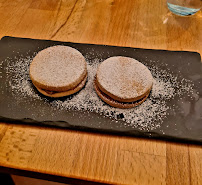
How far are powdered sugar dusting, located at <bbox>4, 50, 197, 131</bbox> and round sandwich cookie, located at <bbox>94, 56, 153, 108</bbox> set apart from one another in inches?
1.3

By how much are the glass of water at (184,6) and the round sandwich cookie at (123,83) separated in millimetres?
672

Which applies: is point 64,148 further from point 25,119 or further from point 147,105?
point 147,105

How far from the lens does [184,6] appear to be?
1.42m

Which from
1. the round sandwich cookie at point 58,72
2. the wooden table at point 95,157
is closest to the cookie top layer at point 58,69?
the round sandwich cookie at point 58,72

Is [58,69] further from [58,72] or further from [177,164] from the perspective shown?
[177,164]

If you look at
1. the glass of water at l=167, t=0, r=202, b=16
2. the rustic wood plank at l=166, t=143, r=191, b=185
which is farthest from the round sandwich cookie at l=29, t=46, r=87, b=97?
the glass of water at l=167, t=0, r=202, b=16

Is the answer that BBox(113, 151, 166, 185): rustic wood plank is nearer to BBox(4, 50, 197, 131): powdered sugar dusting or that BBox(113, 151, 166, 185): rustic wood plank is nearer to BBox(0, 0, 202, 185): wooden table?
BBox(0, 0, 202, 185): wooden table

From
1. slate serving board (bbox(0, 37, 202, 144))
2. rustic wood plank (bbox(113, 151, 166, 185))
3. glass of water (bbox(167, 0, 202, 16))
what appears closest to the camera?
rustic wood plank (bbox(113, 151, 166, 185))

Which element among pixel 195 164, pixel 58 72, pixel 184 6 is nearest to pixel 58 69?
pixel 58 72

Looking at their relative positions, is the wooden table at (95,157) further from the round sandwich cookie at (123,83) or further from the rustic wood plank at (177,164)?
the round sandwich cookie at (123,83)

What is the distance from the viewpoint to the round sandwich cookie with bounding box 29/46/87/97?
3.04ft

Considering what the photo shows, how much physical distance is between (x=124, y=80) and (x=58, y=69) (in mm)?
279

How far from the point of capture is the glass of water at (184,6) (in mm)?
1404

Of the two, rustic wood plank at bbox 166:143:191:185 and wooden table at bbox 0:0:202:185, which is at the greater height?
wooden table at bbox 0:0:202:185
